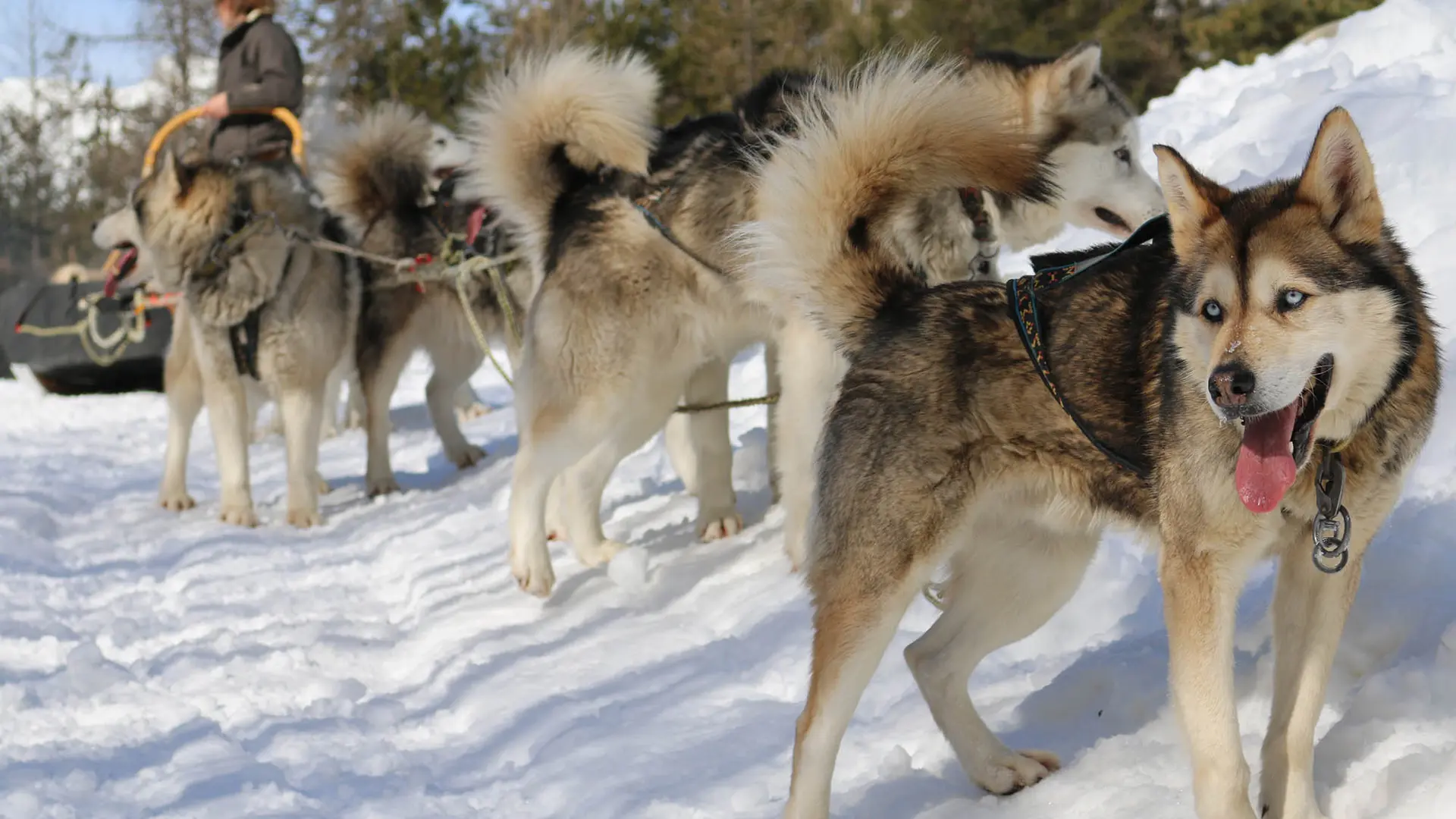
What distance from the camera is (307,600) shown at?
16.0 ft

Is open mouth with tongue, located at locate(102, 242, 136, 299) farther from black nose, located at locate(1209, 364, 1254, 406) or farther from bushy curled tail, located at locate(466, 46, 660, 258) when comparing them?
black nose, located at locate(1209, 364, 1254, 406)

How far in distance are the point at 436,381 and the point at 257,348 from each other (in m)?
1.44

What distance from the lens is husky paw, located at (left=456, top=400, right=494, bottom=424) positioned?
974 cm

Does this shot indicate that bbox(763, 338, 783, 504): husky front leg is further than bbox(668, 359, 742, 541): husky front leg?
Yes

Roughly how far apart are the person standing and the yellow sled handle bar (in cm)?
4

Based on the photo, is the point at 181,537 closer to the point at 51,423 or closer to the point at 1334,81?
the point at 51,423

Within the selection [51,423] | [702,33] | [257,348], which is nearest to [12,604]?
[257,348]

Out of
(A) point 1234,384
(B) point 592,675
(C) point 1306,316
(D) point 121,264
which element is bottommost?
(B) point 592,675

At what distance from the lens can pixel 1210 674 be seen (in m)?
2.29

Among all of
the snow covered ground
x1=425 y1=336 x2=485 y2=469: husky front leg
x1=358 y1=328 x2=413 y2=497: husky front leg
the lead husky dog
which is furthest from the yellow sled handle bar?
the lead husky dog

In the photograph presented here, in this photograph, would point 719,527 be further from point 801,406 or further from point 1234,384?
point 1234,384

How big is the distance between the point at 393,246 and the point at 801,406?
10.9 feet

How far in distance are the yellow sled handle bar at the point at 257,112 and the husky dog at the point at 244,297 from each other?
0.42 metres

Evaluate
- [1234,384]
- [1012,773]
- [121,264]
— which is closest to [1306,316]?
[1234,384]
